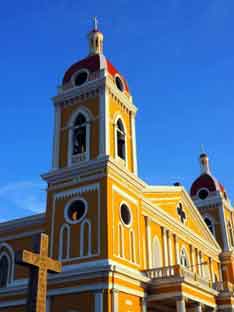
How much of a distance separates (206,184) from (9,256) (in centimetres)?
1927

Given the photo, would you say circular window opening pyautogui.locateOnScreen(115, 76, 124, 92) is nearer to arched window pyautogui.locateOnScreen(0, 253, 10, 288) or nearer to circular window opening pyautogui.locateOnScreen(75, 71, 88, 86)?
circular window opening pyautogui.locateOnScreen(75, 71, 88, 86)

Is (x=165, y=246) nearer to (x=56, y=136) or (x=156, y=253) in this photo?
(x=156, y=253)

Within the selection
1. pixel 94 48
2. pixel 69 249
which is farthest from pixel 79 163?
pixel 94 48

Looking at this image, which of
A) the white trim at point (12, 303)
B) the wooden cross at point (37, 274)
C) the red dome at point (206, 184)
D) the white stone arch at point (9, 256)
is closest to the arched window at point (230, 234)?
the red dome at point (206, 184)

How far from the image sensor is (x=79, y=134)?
24531 millimetres

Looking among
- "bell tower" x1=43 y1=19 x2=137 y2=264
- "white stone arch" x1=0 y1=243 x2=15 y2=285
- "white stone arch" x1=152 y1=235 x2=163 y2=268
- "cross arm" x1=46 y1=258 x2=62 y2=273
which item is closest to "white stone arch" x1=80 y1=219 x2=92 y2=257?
"bell tower" x1=43 y1=19 x2=137 y2=264

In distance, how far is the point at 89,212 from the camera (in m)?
21.6

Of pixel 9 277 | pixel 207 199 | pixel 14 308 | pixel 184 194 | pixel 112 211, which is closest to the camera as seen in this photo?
pixel 112 211

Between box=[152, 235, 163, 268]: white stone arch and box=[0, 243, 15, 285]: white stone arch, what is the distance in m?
7.62

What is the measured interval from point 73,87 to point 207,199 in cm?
1770

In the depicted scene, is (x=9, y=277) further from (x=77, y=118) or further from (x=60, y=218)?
(x=77, y=118)

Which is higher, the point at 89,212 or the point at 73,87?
the point at 73,87

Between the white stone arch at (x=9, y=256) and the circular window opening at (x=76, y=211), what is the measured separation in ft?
16.4

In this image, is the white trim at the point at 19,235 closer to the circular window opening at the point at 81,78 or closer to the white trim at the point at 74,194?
the white trim at the point at 74,194
